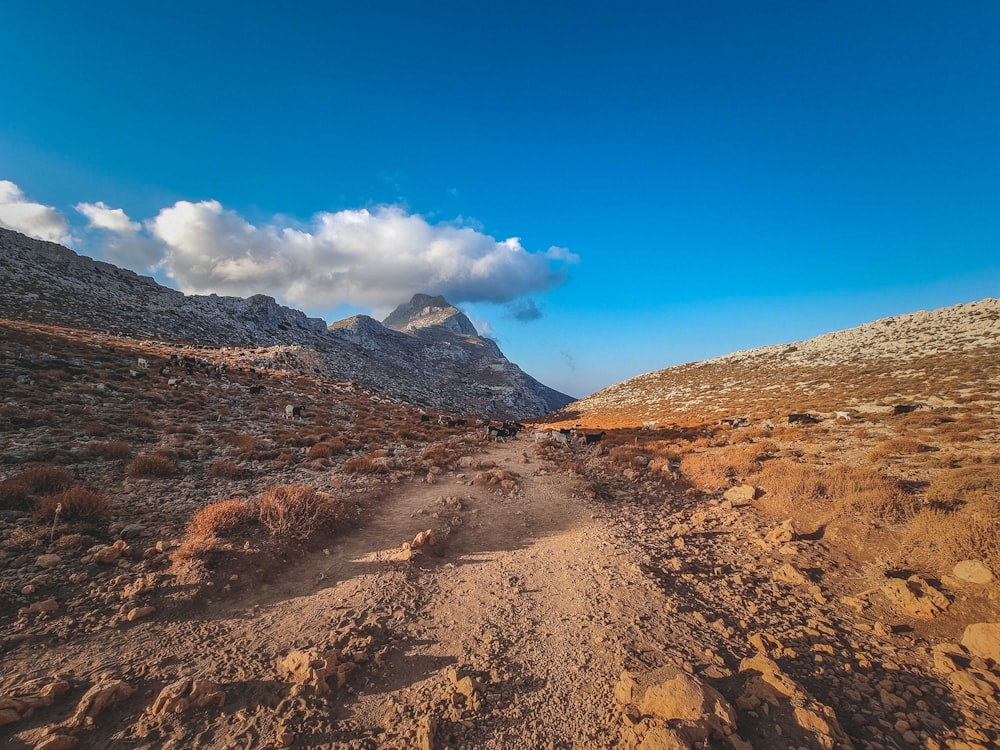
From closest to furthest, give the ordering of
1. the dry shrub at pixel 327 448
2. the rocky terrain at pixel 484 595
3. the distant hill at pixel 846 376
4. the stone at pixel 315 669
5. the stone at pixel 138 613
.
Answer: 1. the rocky terrain at pixel 484 595
2. the stone at pixel 315 669
3. the stone at pixel 138 613
4. the dry shrub at pixel 327 448
5. the distant hill at pixel 846 376

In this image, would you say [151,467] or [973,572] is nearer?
[973,572]

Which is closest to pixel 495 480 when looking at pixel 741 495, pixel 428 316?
pixel 741 495

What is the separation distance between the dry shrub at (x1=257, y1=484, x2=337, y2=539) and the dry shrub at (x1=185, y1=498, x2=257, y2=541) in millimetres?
276

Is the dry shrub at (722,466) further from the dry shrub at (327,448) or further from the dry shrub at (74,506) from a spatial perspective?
the dry shrub at (74,506)

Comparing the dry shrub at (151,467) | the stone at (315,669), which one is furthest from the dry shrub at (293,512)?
the dry shrub at (151,467)

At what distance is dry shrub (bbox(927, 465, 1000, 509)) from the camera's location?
746 cm

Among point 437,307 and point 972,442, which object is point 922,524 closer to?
point 972,442

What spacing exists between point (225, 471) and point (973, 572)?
51.1 feet

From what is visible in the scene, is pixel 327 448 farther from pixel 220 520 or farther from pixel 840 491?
pixel 840 491

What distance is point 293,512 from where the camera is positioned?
293 inches

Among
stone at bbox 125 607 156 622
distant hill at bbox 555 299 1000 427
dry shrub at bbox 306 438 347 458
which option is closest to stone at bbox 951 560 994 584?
stone at bbox 125 607 156 622

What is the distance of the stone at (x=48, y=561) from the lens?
5.30m

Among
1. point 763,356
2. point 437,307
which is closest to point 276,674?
point 763,356

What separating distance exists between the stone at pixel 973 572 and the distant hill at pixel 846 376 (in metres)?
16.1
